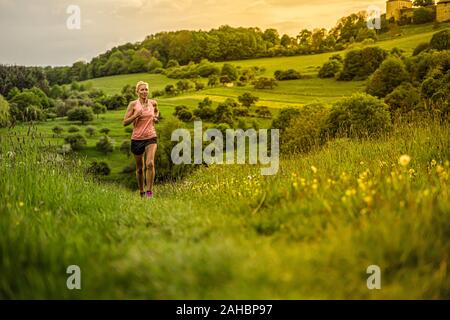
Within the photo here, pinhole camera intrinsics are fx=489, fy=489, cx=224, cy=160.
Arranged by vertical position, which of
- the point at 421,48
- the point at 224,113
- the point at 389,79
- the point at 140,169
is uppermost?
the point at 421,48

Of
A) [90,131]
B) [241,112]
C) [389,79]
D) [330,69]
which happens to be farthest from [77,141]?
[389,79]

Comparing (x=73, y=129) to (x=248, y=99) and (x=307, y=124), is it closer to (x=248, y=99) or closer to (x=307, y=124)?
(x=248, y=99)

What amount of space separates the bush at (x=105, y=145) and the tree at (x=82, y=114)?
389 inches

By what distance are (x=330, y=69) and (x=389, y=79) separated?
18142 mm

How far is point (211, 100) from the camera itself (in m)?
86.4

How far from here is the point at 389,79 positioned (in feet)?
181

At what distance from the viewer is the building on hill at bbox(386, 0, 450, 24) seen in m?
67.2

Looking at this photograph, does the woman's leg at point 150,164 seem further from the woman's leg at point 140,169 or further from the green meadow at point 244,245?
the green meadow at point 244,245

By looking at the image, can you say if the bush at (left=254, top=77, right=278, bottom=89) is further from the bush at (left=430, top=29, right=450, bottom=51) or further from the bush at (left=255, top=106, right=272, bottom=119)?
the bush at (left=430, top=29, right=450, bottom=51)

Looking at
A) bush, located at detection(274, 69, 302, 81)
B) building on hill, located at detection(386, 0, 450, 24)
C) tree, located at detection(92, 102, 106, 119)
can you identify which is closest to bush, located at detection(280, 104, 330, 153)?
building on hill, located at detection(386, 0, 450, 24)

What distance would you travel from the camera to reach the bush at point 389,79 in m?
54.3

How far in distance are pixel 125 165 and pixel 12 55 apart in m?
21.7
